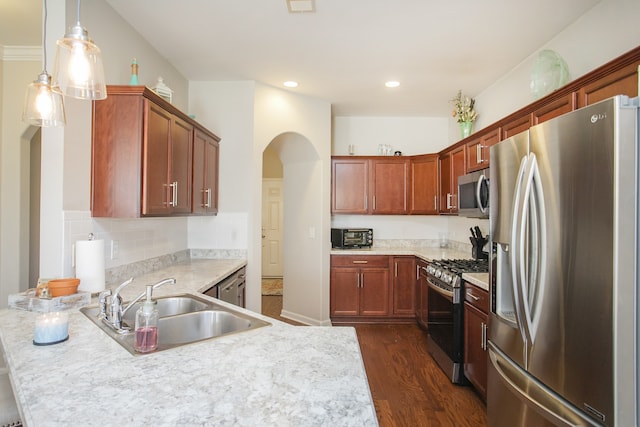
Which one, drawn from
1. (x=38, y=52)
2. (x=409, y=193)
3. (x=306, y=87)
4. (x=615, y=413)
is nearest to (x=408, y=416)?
(x=615, y=413)

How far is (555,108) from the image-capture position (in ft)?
7.27

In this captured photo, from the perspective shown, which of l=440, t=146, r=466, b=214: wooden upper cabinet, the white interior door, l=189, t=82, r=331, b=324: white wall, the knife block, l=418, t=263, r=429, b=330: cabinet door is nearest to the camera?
the knife block

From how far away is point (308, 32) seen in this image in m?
2.74

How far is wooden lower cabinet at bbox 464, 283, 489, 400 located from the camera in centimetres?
246

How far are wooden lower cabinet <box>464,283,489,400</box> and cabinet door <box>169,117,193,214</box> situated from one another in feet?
7.49

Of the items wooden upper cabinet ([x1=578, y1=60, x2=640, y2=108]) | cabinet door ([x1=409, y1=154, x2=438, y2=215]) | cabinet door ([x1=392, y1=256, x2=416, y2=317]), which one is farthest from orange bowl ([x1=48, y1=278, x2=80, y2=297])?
cabinet door ([x1=409, y1=154, x2=438, y2=215])

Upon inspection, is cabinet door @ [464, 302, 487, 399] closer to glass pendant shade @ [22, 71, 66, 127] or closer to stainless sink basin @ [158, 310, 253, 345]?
stainless sink basin @ [158, 310, 253, 345]

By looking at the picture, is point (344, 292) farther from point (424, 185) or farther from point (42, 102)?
point (42, 102)

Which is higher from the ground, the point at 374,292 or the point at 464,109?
the point at 464,109

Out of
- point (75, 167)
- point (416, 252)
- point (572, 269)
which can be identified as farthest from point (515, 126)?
point (75, 167)

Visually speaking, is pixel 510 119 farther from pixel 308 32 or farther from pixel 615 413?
pixel 615 413

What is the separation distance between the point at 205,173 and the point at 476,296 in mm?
2508

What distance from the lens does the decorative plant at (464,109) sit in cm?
410

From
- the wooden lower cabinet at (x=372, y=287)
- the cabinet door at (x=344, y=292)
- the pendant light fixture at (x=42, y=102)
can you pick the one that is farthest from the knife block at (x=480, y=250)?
the pendant light fixture at (x=42, y=102)
